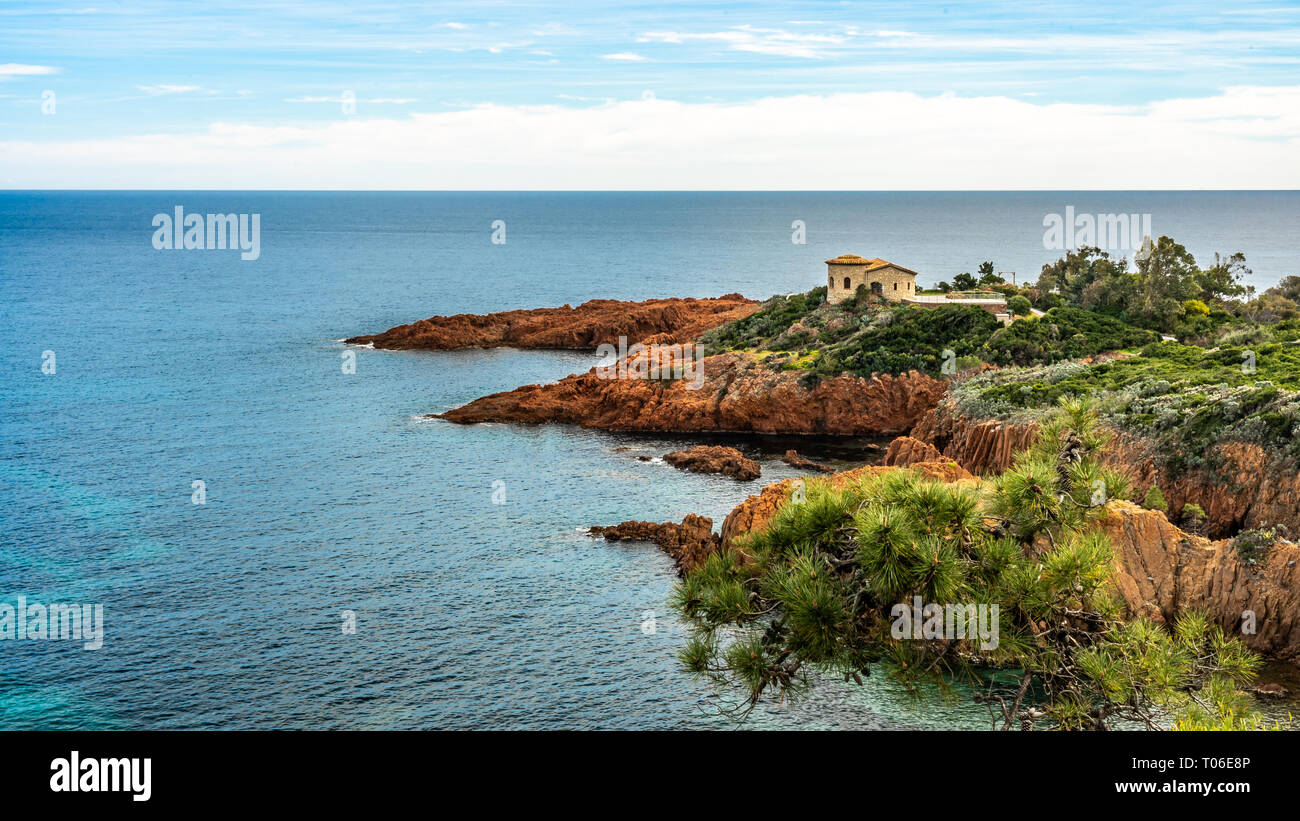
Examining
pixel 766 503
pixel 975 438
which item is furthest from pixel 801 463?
pixel 766 503

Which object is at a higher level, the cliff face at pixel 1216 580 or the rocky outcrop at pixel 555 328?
the rocky outcrop at pixel 555 328

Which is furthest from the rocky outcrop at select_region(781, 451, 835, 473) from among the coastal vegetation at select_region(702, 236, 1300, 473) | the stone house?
the stone house

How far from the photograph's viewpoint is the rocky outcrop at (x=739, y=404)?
72938mm

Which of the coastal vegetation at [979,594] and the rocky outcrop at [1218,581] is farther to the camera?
the rocky outcrop at [1218,581]

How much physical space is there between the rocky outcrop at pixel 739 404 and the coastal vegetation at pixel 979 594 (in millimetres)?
53570

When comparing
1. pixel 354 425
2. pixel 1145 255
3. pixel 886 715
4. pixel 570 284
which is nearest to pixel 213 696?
pixel 886 715

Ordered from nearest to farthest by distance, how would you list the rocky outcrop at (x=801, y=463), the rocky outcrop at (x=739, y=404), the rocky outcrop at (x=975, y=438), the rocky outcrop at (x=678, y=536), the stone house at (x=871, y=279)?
1. the rocky outcrop at (x=678, y=536)
2. the rocky outcrop at (x=975, y=438)
3. the rocky outcrop at (x=801, y=463)
4. the rocky outcrop at (x=739, y=404)
5. the stone house at (x=871, y=279)

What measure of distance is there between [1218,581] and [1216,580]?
0.23 ft

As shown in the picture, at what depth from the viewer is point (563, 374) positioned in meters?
96.3

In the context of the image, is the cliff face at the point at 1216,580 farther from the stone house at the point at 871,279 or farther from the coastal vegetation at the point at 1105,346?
the stone house at the point at 871,279

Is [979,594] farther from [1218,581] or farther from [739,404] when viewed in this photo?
[739,404]

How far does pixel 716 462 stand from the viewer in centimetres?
6116

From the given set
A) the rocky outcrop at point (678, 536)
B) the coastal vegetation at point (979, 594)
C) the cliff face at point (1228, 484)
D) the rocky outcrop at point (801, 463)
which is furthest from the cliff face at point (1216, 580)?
the rocky outcrop at point (801, 463)

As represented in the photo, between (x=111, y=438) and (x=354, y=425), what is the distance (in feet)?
49.3
